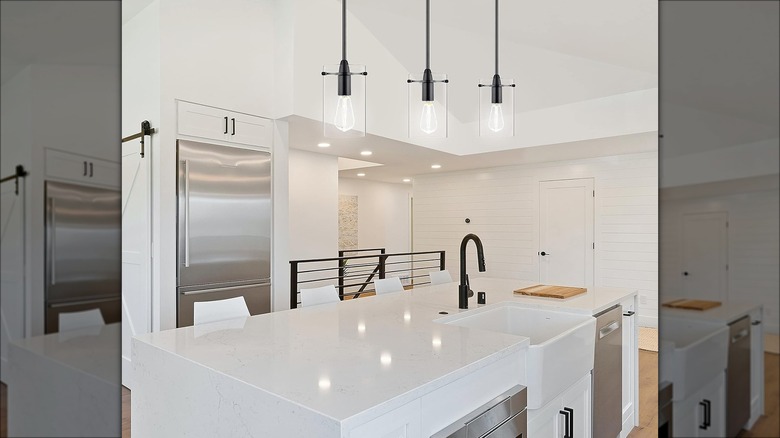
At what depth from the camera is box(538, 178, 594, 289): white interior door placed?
6469mm

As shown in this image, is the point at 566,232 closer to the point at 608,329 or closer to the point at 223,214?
the point at 608,329

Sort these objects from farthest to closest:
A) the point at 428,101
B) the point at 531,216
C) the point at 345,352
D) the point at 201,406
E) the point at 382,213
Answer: the point at 382,213 < the point at 531,216 < the point at 428,101 < the point at 345,352 < the point at 201,406

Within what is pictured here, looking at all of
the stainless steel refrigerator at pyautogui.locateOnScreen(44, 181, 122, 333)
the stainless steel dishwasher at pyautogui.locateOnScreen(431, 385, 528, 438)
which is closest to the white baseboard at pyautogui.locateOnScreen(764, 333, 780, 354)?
the stainless steel refrigerator at pyautogui.locateOnScreen(44, 181, 122, 333)

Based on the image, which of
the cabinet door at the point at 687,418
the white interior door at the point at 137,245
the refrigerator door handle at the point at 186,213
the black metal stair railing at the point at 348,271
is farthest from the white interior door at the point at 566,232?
the cabinet door at the point at 687,418

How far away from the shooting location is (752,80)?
0.19 meters

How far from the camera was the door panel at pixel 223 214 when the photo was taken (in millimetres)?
3352

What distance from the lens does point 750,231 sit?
199 millimetres

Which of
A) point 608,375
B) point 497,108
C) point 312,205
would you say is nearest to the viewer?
point 608,375

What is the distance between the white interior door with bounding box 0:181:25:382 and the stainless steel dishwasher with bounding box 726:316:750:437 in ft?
1.13

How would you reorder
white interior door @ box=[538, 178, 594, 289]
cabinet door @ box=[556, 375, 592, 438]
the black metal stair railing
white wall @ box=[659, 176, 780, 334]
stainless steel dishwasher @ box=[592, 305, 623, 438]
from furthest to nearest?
1. white interior door @ box=[538, 178, 594, 289]
2. the black metal stair railing
3. stainless steel dishwasher @ box=[592, 305, 623, 438]
4. cabinet door @ box=[556, 375, 592, 438]
5. white wall @ box=[659, 176, 780, 334]

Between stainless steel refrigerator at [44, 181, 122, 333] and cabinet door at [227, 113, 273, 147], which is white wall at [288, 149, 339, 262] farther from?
stainless steel refrigerator at [44, 181, 122, 333]

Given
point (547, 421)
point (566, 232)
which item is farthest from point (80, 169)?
point (566, 232)

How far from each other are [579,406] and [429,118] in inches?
65.3

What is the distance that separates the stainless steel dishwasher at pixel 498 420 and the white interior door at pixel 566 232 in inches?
211
